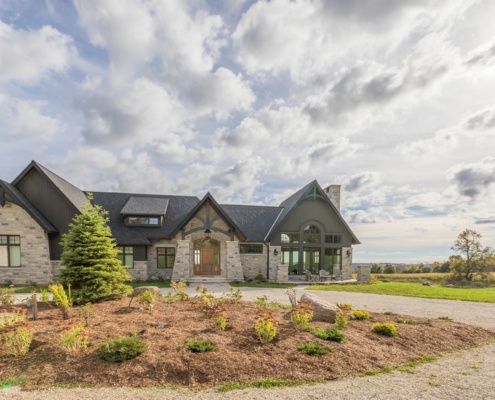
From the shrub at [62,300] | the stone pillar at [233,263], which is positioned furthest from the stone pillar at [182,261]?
the shrub at [62,300]

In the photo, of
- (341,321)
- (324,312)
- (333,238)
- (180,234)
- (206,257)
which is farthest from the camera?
(333,238)

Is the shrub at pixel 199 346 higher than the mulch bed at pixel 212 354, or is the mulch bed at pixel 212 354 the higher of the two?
the shrub at pixel 199 346

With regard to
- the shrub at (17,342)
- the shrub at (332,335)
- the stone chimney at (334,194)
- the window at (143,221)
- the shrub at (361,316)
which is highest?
the stone chimney at (334,194)

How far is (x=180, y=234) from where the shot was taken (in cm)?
2139

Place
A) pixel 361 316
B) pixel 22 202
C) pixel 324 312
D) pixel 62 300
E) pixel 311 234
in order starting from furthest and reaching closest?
1. pixel 311 234
2. pixel 22 202
3. pixel 361 316
4. pixel 324 312
5. pixel 62 300

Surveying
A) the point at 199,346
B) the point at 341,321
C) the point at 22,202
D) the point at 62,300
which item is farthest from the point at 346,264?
the point at 22,202

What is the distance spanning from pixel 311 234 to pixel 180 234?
38.0 feet

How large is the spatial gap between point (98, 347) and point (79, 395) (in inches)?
68.4

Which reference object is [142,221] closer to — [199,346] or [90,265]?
[90,265]

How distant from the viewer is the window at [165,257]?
21.5m

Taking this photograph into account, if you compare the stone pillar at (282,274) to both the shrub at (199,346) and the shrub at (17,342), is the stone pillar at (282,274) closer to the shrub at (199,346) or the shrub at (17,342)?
the shrub at (199,346)

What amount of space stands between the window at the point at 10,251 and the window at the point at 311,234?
21944 mm

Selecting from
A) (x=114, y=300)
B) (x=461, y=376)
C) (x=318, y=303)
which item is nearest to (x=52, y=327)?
(x=114, y=300)

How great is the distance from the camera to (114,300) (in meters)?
12.2
